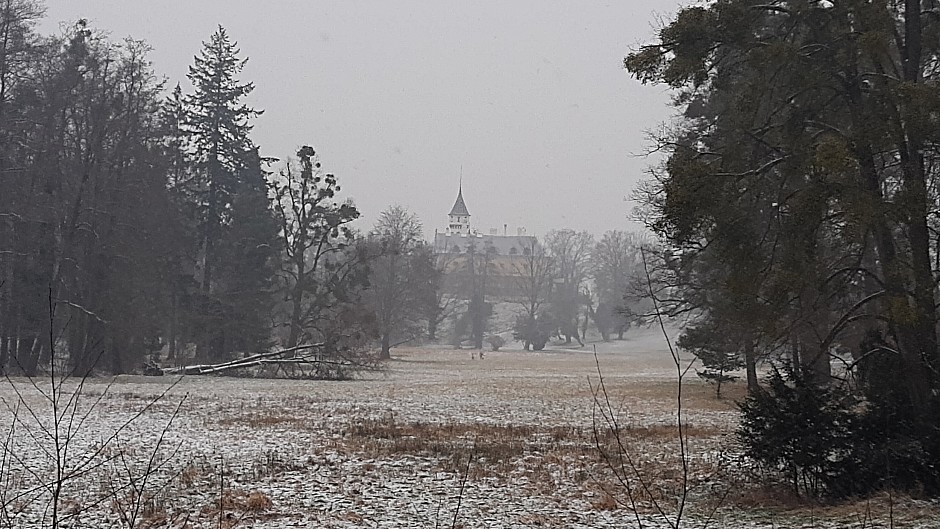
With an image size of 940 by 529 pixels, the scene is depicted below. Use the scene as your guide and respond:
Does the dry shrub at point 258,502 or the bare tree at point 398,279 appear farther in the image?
the bare tree at point 398,279

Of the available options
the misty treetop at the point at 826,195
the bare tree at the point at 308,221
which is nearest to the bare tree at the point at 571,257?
the bare tree at the point at 308,221

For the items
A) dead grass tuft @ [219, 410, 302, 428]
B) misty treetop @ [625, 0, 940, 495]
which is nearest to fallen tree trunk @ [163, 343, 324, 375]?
dead grass tuft @ [219, 410, 302, 428]

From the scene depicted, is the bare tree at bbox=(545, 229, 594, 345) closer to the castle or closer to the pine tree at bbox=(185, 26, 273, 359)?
the castle

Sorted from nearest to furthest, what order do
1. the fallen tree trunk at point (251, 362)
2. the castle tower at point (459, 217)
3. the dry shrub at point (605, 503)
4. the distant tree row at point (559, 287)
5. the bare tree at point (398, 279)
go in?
the dry shrub at point (605, 503) → the fallen tree trunk at point (251, 362) → the bare tree at point (398, 279) → the distant tree row at point (559, 287) → the castle tower at point (459, 217)

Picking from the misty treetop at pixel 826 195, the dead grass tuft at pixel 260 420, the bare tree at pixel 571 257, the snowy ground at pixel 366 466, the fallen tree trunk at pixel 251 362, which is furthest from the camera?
the bare tree at pixel 571 257

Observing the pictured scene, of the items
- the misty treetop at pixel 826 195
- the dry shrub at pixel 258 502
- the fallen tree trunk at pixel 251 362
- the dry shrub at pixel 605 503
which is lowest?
the dry shrub at pixel 258 502

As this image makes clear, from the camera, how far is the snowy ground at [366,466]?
348 inches

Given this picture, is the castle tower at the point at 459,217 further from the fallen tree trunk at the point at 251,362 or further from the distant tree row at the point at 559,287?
the fallen tree trunk at the point at 251,362

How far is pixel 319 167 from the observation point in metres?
44.1

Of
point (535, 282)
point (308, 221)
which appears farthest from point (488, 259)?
point (308, 221)

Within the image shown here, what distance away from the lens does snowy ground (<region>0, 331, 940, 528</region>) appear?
8.83 m

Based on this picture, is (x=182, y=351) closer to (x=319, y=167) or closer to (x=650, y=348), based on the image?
(x=319, y=167)

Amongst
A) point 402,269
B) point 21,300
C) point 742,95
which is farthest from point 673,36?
point 402,269

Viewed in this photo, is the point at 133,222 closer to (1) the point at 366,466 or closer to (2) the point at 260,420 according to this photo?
(2) the point at 260,420
